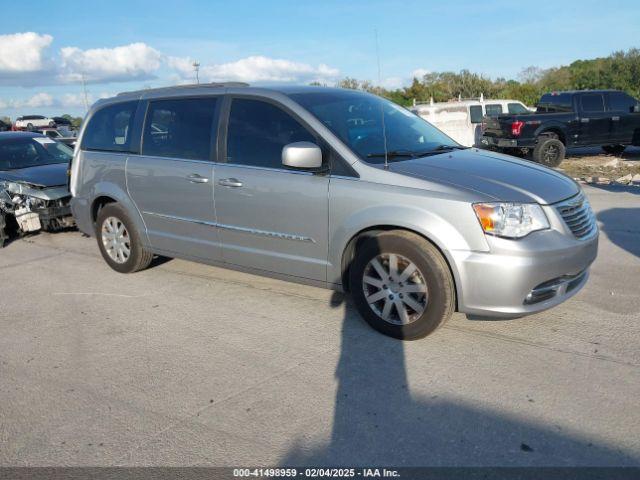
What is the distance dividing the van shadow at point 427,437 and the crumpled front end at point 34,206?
6327mm

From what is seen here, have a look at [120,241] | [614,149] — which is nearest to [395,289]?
[120,241]

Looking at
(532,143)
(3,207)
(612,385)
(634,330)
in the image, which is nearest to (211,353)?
(612,385)

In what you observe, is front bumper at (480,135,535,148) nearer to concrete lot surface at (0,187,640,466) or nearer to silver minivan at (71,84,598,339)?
concrete lot surface at (0,187,640,466)

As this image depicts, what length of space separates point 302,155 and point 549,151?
11.5 meters

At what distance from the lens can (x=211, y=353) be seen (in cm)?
419

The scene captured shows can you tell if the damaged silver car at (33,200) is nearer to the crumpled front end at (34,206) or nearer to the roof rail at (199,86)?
the crumpled front end at (34,206)

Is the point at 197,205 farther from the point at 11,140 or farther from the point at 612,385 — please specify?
the point at 11,140

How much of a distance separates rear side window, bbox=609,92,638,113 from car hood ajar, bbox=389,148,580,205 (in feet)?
39.3

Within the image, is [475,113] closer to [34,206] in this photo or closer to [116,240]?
[34,206]

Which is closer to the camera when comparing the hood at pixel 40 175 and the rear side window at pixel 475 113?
the hood at pixel 40 175

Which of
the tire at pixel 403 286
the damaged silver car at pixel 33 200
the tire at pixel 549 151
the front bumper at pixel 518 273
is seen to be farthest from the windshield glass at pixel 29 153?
the tire at pixel 549 151

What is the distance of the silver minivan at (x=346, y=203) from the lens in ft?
12.6

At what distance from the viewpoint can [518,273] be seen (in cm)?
371

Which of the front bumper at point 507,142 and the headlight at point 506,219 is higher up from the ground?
the front bumper at point 507,142
